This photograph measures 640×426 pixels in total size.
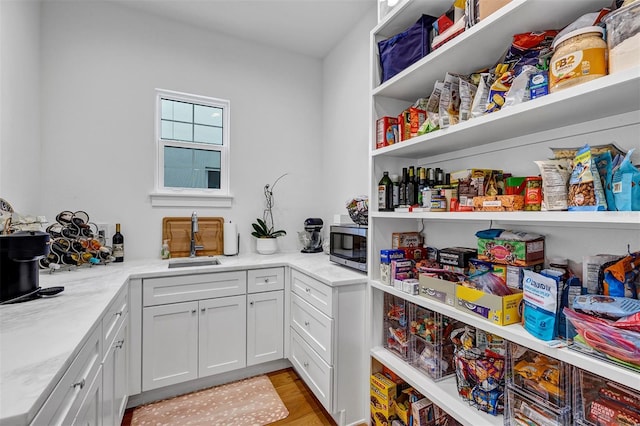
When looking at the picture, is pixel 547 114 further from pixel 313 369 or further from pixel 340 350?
pixel 313 369

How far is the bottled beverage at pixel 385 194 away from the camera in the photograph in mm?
A: 1771

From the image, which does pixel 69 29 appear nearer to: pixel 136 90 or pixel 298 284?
pixel 136 90

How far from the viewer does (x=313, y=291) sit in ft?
6.85

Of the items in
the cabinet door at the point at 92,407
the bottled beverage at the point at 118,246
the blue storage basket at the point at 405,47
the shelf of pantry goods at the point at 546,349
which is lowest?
the cabinet door at the point at 92,407

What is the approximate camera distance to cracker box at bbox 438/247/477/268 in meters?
1.51

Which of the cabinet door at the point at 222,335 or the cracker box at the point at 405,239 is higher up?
the cracker box at the point at 405,239

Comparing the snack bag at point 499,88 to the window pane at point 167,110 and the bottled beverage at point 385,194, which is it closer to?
the bottled beverage at point 385,194

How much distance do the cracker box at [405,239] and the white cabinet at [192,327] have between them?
1.21 meters

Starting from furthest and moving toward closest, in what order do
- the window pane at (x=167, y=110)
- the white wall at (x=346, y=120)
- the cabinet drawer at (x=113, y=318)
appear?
the window pane at (x=167, y=110) < the white wall at (x=346, y=120) < the cabinet drawer at (x=113, y=318)

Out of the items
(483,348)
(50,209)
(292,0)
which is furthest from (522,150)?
(50,209)

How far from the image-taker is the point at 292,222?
10.6 ft

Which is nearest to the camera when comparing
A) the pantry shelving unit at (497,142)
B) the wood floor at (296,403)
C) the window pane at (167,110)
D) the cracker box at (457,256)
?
the pantry shelving unit at (497,142)

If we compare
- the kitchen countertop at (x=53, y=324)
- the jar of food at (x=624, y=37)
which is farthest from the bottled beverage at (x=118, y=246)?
the jar of food at (x=624, y=37)

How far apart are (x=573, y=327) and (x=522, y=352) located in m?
0.30
